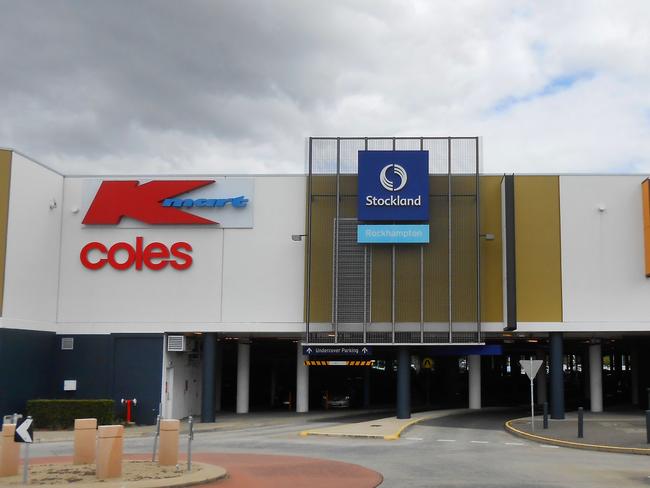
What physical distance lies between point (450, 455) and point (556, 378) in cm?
1321

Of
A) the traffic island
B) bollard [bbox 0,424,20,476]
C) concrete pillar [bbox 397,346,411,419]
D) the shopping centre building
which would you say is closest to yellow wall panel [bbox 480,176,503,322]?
the shopping centre building

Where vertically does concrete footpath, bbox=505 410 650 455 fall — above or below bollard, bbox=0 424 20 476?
below

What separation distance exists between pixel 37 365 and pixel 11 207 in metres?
6.67

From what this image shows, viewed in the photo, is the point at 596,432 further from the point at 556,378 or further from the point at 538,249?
the point at 538,249

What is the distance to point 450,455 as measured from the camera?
21188mm

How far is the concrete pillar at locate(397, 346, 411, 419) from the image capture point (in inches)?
1315

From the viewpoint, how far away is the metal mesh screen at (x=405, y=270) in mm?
32969

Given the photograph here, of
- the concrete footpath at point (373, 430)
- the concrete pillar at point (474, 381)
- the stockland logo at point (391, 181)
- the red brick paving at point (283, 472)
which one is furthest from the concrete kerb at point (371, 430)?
the stockland logo at point (391, 181)

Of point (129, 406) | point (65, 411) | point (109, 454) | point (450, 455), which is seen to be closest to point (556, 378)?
point (450, 455)

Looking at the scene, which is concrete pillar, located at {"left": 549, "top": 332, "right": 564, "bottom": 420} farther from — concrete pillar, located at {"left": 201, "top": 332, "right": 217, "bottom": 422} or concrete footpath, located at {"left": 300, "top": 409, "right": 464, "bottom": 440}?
concrete pillar, located at {"left": 201, "top": 332, "right": 217, "bottom": 422}

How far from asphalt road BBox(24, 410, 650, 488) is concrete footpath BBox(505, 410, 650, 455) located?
0.60m

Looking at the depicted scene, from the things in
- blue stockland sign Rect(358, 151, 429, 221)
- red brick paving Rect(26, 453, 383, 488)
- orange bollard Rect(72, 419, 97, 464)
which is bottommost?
red brick paving Rect(26, 453, 383, 488)

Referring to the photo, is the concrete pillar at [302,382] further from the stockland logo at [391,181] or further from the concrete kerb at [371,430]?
the stockland logo at [391,181]

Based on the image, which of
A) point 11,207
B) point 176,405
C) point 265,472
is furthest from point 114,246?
point 265,472
